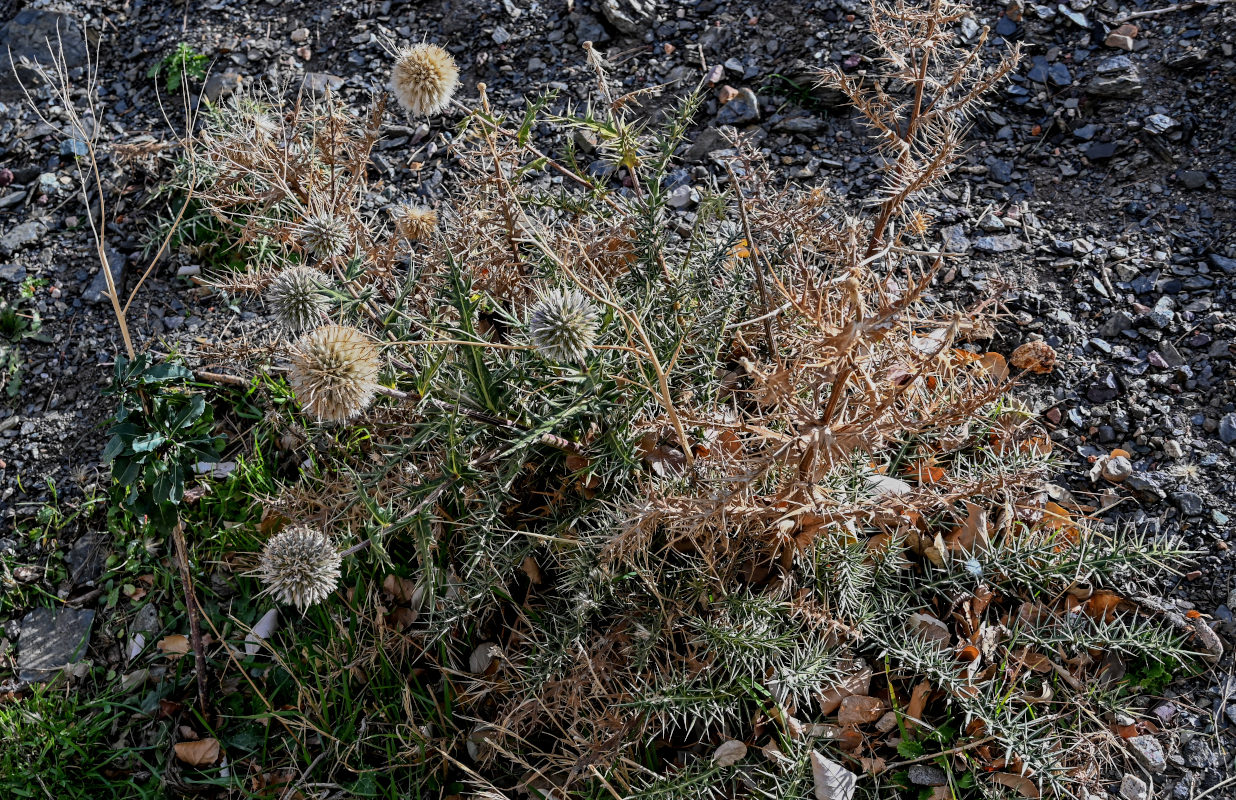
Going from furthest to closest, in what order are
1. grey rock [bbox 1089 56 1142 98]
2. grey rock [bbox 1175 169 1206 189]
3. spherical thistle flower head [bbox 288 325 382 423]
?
1. grey rock [bbox 1089 56 1142 98]
2. grey rock [bbox 1175 169 1206 189]
3. spherical thistle flower head [bbox 288 325 382 423]

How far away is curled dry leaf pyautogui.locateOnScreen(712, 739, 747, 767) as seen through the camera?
87.6 inches

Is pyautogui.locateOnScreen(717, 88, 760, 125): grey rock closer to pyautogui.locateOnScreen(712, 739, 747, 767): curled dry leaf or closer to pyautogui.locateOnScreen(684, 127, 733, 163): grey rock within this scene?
pyautogui.locateOnScreen(684, 127, 733, 163): grey rock

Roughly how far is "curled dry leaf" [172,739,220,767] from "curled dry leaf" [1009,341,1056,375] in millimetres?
2654

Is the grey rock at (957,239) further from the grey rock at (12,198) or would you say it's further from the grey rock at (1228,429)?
the grey rock at (12,198)

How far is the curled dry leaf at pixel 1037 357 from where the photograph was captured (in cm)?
284

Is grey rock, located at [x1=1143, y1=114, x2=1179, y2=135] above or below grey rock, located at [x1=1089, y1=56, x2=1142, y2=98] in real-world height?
below

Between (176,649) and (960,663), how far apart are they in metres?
2.26

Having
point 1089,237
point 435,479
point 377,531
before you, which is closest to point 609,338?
point 435,479

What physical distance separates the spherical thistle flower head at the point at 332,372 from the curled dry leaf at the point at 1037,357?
Answer: 2002 mm

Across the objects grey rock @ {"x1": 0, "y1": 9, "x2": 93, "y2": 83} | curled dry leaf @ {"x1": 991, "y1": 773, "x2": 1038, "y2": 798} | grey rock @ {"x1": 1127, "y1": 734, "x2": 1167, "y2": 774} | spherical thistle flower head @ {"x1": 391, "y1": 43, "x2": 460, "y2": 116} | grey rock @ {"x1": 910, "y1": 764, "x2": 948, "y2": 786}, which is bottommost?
grey rock @ {"x1": 910, "y1": 764, "x2": 948, "y2": 786}

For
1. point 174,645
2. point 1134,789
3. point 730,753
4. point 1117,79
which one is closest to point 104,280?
point 174,645

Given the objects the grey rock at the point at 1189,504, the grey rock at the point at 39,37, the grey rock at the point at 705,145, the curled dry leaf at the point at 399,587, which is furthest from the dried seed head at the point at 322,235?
the grey rock at the point at 39,37

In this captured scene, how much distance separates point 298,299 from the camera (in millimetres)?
2172

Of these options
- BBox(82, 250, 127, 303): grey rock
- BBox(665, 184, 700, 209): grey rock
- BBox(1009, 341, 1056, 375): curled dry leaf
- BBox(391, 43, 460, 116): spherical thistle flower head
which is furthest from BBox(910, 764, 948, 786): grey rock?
BBox(82, 250, 127, 303): grey rock
